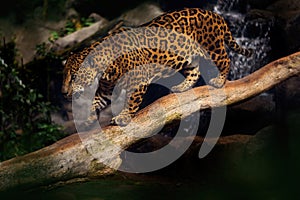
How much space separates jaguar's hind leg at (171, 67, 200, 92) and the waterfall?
1.33 meters

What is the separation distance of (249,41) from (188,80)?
1630 mm

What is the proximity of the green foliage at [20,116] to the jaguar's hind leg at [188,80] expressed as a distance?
5.94ft

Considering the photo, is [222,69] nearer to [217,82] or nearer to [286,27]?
[217,82]

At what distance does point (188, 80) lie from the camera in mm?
3936

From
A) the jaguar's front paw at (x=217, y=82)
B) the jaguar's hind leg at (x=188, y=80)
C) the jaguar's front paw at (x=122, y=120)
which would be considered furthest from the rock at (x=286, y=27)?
the jaguar's front paw at (x=122, y=120)

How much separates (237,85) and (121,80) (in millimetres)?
1115

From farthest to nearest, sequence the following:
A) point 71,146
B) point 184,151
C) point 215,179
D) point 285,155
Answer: point 184,151 → point 71,146 → point 215,179 → point 285,155

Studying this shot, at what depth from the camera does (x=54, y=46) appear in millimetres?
5926

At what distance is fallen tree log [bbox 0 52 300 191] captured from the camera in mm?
3377

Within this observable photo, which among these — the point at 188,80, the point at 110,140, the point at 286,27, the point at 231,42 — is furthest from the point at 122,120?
the point at 286,27

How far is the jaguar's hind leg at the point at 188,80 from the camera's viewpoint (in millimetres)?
3901

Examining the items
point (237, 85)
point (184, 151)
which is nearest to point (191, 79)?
point (237, 85)

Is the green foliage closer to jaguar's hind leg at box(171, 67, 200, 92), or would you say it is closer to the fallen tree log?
the fallen tree log

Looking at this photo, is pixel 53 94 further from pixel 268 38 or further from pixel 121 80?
pixel 268 38
